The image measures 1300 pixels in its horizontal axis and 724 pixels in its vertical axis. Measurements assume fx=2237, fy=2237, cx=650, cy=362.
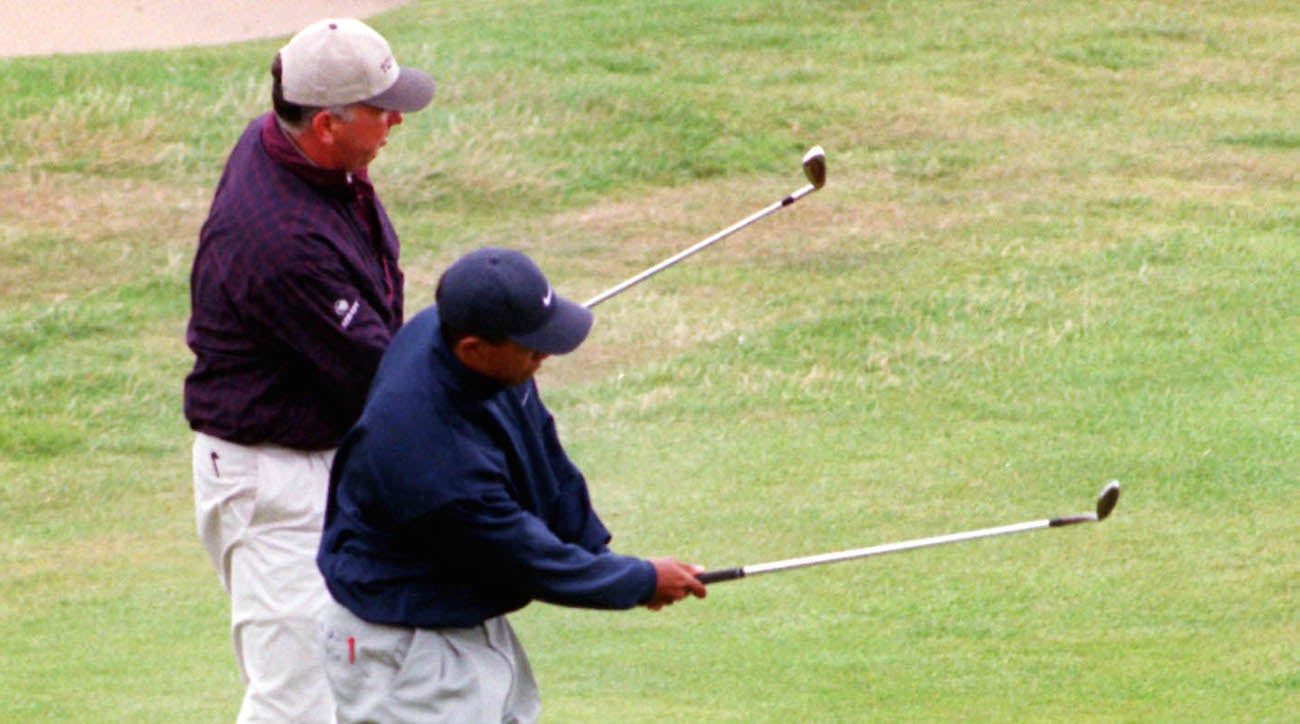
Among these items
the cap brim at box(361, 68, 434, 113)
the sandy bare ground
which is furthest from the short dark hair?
the sandy bare ground

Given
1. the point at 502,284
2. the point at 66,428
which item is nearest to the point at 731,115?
the point at 66,428

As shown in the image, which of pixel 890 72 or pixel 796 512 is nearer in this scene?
pixel 796 512

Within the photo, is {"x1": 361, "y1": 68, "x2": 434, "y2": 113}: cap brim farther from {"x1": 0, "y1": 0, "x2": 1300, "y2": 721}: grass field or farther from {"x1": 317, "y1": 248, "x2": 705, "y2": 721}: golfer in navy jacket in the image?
{"x1": 0, "y1": 0, "x2": 1300, "y2": 721}: grass field

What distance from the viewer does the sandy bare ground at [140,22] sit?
1599cm

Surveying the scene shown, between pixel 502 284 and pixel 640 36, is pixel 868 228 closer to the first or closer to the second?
pixel 640 36

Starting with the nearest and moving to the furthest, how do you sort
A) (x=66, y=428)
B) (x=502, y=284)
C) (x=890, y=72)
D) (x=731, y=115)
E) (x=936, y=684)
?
1. (x=502, y=284)
2. (x=936, y=684)
3. (x=66, y=428)
4. (x=731, y=115)
5. (x=890, y=72)

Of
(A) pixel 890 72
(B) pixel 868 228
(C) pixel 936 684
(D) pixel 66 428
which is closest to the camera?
(C) pixel 936 684

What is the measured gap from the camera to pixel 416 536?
4.06 meters

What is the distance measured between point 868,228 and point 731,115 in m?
1.78

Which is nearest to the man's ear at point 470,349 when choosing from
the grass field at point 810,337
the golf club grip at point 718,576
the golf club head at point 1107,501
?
the golf club grip at point 718,576

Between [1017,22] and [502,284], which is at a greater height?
[502,284]

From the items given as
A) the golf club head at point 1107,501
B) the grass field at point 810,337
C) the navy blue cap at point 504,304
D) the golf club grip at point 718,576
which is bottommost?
the grass field at point 810,337

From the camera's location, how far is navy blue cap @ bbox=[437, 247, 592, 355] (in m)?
4.00

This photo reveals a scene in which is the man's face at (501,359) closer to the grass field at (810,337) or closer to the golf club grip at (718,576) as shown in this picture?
the golf club grip at (718,576)
